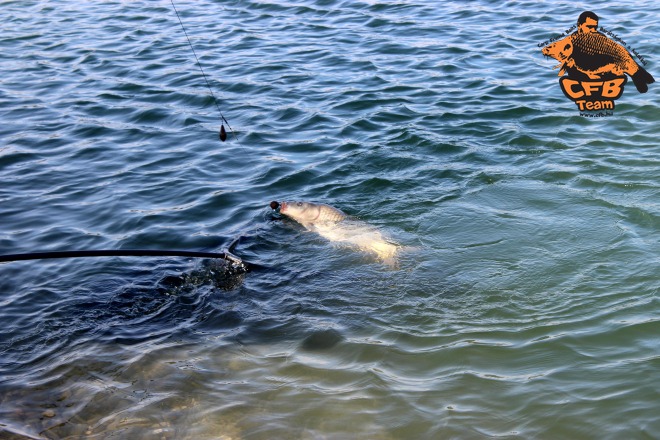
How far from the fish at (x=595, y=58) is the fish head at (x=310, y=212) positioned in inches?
195

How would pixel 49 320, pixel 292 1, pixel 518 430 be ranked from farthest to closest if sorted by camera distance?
pixel 292 1 < pixel 49 320 < pixel 518 430

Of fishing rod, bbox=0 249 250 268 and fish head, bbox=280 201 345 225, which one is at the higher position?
fishing rod, bbox=0 249 250 268

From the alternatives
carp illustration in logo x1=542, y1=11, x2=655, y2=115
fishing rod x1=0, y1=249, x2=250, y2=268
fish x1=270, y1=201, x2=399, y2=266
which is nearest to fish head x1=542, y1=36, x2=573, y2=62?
carp illustration in logo x1=542, y1=11, x2=655, y2=115

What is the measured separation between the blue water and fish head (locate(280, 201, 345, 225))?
0.14 m

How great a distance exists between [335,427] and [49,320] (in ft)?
9.45

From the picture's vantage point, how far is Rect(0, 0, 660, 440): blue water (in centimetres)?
532

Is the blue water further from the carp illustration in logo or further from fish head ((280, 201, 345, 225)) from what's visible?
the carp illustration in logo

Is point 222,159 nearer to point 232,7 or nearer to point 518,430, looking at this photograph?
point 518,430

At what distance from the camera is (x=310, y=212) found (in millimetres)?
7859

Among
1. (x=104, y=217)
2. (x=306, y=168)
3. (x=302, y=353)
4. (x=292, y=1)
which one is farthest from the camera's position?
(x=292, y=1)

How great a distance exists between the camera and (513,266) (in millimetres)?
6832

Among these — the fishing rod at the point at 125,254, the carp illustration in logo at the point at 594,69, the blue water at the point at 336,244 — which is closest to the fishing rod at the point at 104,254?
the fishing rod at the point at 125,254

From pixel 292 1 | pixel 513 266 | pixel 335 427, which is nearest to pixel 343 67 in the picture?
pixel 292 1

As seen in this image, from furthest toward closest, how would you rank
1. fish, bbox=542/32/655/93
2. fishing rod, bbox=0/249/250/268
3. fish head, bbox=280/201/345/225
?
fish, bbox=542/32/655/93
fish head, bbox=280/201/345/225
fishing rod, bbox=0/249/250/268
